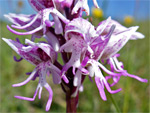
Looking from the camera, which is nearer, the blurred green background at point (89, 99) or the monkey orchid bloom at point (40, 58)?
the monkey orchid bloom at point (40, 58)

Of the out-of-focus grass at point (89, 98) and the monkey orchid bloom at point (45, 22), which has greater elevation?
the monkey orchid bloom at point (45, 22)

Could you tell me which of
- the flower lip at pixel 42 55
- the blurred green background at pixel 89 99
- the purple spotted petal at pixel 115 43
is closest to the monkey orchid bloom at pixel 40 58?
the flower lip at pixel 42 55

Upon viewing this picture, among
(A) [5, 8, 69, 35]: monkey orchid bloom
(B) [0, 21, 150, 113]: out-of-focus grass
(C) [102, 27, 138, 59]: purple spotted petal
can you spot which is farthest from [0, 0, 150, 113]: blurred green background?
(A) [5, 8, 69, 35]: monkey orchid bloom

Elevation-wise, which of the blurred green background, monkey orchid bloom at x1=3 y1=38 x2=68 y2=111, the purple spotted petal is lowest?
the blurred green background

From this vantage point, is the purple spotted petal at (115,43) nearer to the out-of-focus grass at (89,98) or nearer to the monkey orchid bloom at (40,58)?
the monkey orchid bloom at (40,58)

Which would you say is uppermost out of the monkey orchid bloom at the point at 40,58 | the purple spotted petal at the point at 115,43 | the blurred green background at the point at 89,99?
the purple spotted petal at the point at 115,43

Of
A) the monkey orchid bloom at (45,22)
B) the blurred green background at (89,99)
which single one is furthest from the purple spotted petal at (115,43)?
the blurred green background at (89,99)

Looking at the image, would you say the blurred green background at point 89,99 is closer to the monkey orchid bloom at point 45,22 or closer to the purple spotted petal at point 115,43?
the purple spotted petal at point 115,43

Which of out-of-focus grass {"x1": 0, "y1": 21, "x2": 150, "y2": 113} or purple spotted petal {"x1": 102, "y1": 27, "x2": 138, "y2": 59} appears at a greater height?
purple spotted petal {"x1": 102, "y1": 27, "x2": 138, "y2": 59}

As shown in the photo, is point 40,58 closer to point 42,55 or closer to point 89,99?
point 42,55

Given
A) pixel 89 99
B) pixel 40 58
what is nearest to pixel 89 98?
pixel 89 99

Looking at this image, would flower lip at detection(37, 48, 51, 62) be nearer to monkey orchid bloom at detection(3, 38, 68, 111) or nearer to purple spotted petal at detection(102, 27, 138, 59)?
monkey orchid bloom at detection(3, 38, 68, 111)

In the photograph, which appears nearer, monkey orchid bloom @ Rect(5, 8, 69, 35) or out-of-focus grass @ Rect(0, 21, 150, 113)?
monkey orchid bloom @ Rect(5, 8, 69, 35)
